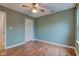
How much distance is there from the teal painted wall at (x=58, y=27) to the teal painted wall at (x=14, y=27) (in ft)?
4.66

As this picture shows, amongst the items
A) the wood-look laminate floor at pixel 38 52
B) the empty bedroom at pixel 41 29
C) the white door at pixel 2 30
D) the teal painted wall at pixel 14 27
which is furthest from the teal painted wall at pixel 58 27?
the white door at pixel 2 30

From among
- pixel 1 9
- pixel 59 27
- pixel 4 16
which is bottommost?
pixel 59 27

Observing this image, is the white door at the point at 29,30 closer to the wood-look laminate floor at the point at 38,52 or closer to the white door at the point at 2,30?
the wood-look laminate floor at the point at 38,52

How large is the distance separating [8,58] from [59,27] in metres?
4.64

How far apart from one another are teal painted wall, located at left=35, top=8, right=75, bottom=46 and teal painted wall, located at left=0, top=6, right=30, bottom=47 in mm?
1421

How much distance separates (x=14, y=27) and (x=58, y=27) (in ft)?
7.39

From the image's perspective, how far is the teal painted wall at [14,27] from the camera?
13.4 ft

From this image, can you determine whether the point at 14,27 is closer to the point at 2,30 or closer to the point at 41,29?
the point at 2,30

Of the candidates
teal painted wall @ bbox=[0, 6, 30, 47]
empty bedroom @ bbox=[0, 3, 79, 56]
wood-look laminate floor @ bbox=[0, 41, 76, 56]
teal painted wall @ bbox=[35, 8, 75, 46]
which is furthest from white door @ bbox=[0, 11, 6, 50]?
teal painted wall @ bbox=[35, 8, 75, 46]

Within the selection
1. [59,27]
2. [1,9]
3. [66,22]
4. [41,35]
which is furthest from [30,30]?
[1,9]

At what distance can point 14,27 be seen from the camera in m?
4.52

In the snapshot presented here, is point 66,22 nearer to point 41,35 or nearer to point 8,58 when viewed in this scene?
point 41,35

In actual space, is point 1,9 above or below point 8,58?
above

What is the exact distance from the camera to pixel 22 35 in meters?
5.31
